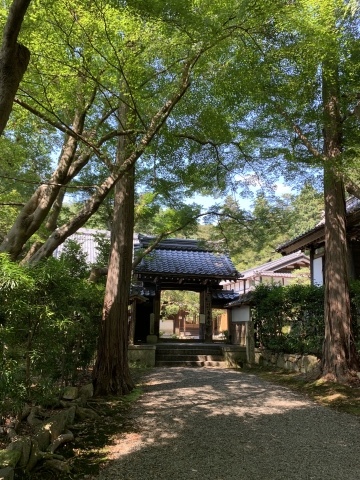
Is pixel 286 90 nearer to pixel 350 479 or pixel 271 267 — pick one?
pixel 350 479

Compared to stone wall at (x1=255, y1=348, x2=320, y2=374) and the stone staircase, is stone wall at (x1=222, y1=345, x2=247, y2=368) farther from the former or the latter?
stone wall at (x1=255, y1=348, x2=320, y2=374)

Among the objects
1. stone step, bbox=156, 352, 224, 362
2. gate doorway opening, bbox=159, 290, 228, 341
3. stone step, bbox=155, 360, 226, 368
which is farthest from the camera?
gate doorway opening, bbox=159, 290, 228, 341

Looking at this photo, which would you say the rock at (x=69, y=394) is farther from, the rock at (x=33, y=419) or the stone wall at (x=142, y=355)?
the stone wall at (x=142, y=355)

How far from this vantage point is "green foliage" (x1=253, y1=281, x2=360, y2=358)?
881 centimetres

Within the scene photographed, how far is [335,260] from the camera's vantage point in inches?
298

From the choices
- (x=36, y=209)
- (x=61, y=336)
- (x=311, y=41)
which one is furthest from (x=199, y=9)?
(x=61, y=336)

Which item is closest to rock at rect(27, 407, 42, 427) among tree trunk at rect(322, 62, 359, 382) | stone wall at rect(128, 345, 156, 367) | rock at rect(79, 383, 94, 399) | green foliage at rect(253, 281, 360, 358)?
rock at rect(79, 383, 94, 399)

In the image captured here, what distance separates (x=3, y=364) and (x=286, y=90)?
6.51 metres

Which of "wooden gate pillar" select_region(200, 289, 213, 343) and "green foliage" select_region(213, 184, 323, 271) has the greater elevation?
"green foliage" select_region(213, 184, 323, 271)

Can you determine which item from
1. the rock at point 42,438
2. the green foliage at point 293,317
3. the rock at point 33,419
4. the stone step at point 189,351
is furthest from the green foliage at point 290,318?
the rock at point 42,438

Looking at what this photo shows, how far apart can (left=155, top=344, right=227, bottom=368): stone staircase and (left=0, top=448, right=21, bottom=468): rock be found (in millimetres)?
9083

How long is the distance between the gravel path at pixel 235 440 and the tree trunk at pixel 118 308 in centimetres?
72

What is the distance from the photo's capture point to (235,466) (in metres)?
3.47

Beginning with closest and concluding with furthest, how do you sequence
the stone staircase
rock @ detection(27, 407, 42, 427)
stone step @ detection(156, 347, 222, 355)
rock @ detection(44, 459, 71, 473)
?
rock @ detection(44, 459, 71, 473) < rock @ detection(27, 407, 42, 427) < the stone staircase < stone step @ detection(156, 347, 222, 355)
